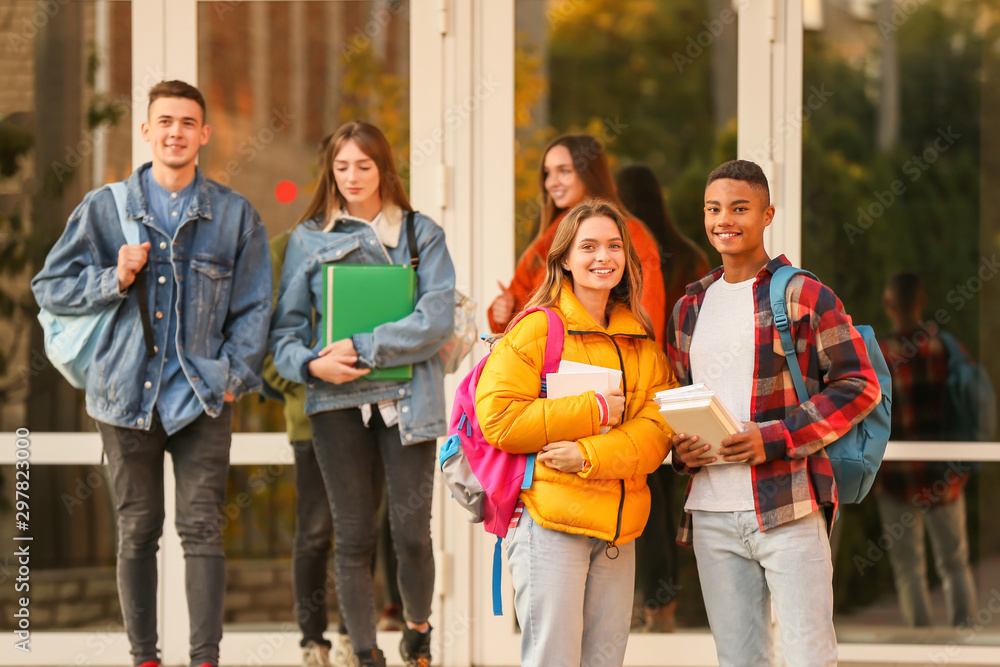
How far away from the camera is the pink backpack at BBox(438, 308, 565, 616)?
8.73ft

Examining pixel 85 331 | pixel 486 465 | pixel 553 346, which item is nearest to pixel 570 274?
pixel 553 346

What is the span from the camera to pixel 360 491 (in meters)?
→ 3.48

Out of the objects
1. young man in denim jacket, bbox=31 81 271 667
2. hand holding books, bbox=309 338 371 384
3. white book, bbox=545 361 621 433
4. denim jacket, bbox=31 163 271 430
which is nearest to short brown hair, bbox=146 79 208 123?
young man in denim jacket, bbox=31 81 271 667

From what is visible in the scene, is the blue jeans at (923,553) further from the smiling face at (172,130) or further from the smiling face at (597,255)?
the smiling face at (172,130)

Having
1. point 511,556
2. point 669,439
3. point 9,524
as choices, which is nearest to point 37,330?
point 9,524

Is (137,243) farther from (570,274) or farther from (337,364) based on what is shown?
(570,274)

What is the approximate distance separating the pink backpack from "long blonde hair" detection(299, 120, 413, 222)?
1143 mm

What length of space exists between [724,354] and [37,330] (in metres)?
3.33

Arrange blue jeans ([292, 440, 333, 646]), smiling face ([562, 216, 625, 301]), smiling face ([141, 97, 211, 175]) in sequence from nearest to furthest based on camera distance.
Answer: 1. smiling face ([562, 216, 625, 301])
2. smiling face ([141, 97, 211, 175])
3. blue jeans ([292, 440, 333, 646])

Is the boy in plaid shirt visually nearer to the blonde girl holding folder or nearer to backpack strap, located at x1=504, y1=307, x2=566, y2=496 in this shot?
backpack strap, located at x1=504, y1=307, x2=566, y2=496

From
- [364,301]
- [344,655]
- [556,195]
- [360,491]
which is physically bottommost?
[344,655]

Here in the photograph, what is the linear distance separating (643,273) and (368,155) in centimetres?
114

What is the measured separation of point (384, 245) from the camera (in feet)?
11.8

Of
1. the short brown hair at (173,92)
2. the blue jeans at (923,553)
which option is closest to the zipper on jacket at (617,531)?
the short brown hair at (173,92)
